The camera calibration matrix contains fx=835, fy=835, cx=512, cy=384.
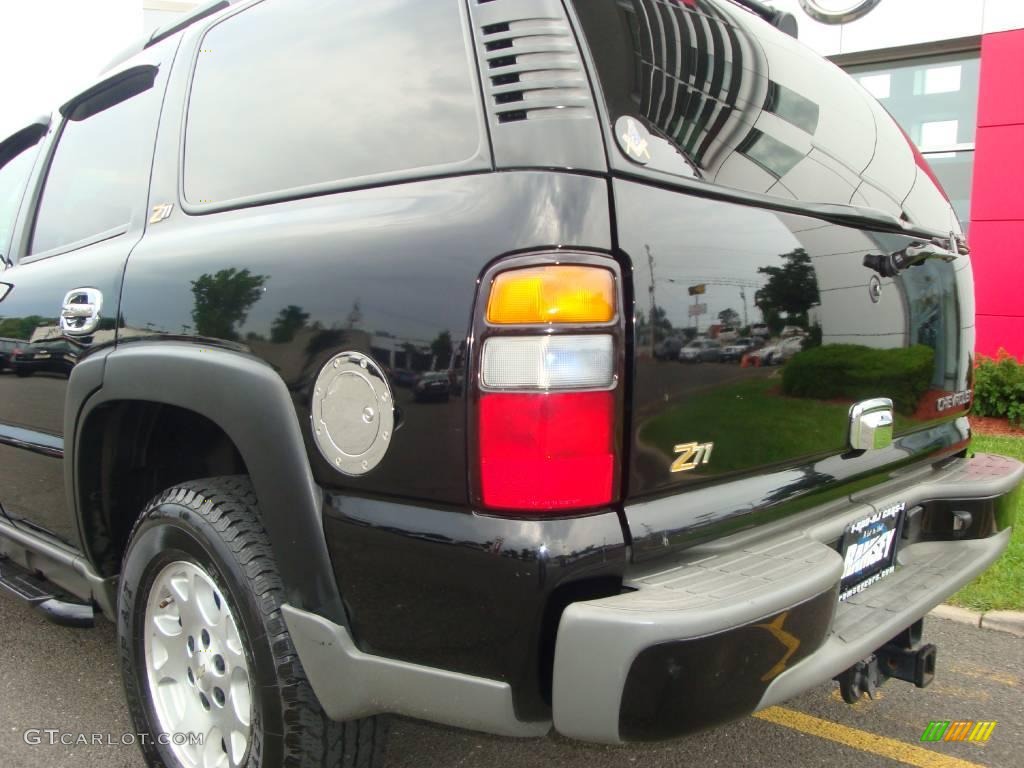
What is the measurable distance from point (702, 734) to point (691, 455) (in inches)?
43.7

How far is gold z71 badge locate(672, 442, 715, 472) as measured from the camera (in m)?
1.61

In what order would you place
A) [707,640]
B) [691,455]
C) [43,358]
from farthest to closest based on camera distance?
1. [43,358]
2. [691,455]
3. [707,640]

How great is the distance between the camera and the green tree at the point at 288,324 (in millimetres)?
1685

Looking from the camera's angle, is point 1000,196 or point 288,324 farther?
point 1000,196

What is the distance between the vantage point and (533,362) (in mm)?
1440

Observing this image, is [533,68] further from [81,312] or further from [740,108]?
[81,312]

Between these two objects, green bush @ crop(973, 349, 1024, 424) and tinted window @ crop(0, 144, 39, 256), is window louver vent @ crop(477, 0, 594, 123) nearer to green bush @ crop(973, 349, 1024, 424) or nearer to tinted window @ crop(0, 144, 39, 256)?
tinted window @ crop(0, 144, 39, 256)

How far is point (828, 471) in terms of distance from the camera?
6.63ft

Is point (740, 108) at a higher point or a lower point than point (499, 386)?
higher

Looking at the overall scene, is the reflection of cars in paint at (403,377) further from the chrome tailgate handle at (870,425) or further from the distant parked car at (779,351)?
the chrome tailgate handle at (870,425)

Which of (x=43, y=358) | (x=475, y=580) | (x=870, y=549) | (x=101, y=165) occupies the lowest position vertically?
(x=870, y=549)

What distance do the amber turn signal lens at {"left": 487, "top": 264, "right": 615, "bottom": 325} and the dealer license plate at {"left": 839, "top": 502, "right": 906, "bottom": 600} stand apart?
3.18 ft

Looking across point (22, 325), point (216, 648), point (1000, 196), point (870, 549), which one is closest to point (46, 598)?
point (22, 325)

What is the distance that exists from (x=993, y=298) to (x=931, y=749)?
7.41 metres
